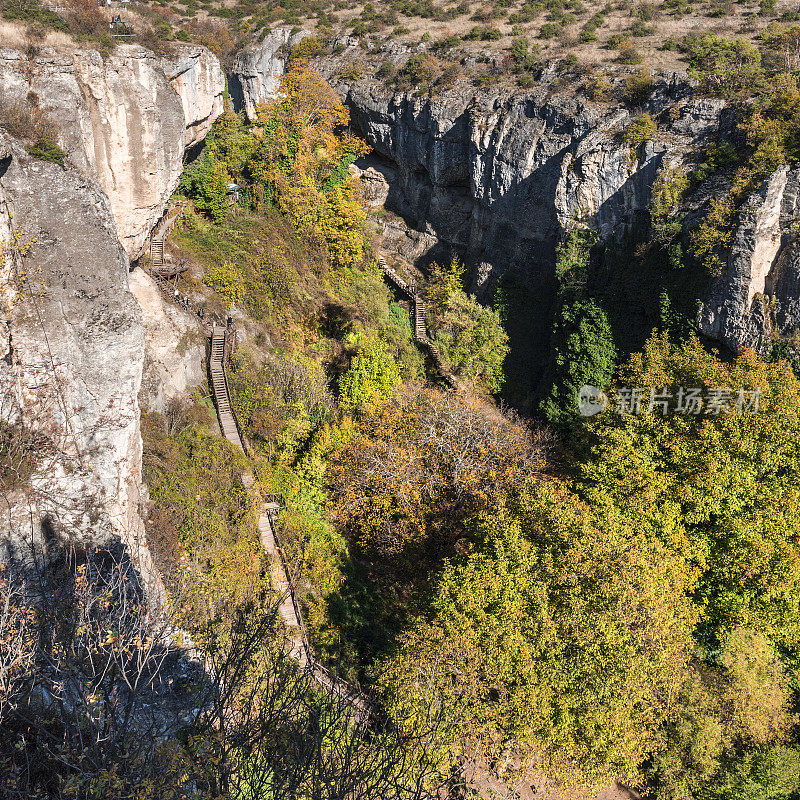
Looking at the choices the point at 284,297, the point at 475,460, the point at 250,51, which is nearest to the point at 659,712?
the point at 475,460

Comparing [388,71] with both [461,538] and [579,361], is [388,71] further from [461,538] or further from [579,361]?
[461,538]

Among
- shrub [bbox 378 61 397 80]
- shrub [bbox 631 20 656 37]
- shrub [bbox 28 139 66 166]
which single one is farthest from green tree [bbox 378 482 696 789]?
shrub [bbox 631 20 656 37]

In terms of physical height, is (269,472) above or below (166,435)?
below

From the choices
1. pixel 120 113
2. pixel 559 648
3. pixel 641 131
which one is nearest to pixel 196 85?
pixel 120 113

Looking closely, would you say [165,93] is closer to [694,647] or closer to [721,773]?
[694,647]

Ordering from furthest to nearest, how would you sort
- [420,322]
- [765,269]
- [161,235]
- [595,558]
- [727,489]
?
1. [420,322]
2. [161,235]
3. [765,269]
4. [727,489]
5. [595,558]

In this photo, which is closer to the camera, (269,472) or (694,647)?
(694,647)

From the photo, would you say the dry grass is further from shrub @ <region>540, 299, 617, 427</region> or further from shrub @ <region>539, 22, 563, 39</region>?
shrub @ <region>539, 22, 563, 39</region>
